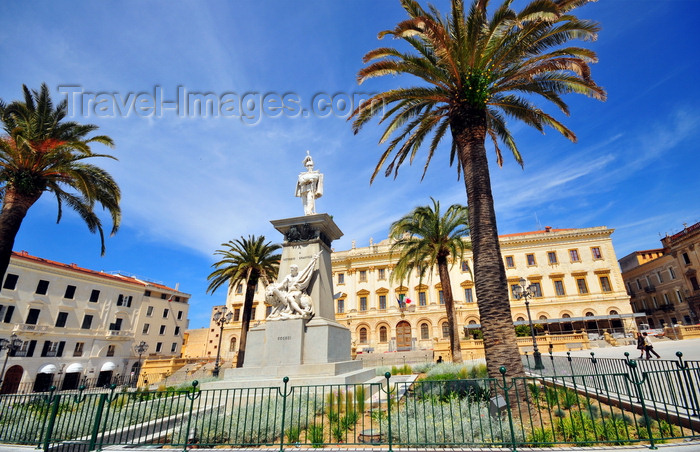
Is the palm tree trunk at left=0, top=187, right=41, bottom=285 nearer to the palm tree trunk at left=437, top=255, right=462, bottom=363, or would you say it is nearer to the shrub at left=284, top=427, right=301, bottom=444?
the shrub at left=284, top=427, right=301, bottom=444

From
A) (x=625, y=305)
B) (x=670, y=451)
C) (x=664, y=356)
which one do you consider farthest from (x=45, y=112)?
(x=625, y=305)

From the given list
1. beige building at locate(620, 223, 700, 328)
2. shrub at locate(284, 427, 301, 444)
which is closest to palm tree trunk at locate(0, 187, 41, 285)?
shrub at locate(284, 427, 301, 444)

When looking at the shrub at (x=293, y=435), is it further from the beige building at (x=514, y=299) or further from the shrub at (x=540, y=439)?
the beige building at (x=514, y=299)

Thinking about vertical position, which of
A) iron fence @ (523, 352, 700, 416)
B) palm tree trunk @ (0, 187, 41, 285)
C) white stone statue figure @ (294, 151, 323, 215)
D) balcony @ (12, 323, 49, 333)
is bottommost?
iron fence @ (523, 352, 700, 416)

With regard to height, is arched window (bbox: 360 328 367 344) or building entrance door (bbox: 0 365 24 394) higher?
arched window (bbox: 360 328 367 344)

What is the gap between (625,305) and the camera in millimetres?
36375

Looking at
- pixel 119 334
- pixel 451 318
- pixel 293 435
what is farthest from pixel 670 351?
pixel 119 334

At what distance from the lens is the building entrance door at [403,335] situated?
40.5 meters

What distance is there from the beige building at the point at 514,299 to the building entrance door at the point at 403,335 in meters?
0.12

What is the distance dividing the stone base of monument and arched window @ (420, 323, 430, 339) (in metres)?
32.4

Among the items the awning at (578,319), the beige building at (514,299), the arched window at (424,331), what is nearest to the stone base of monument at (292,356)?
the beige building at (514,299)

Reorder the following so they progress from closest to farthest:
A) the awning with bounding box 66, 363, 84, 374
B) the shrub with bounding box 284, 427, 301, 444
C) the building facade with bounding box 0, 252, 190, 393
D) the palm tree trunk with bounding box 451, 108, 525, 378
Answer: the shrub with bounding box 284, 427, 301, 444
the palm tree trunk with bounding box 451, 108, 525, 378
the building facade with bounding box 0, 252, 190, 393
the awning with bounding box 66, 363, 84, 374

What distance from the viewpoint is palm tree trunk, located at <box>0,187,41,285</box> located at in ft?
36.9

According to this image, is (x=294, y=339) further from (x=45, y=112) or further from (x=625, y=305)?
(x=625, y=305)
